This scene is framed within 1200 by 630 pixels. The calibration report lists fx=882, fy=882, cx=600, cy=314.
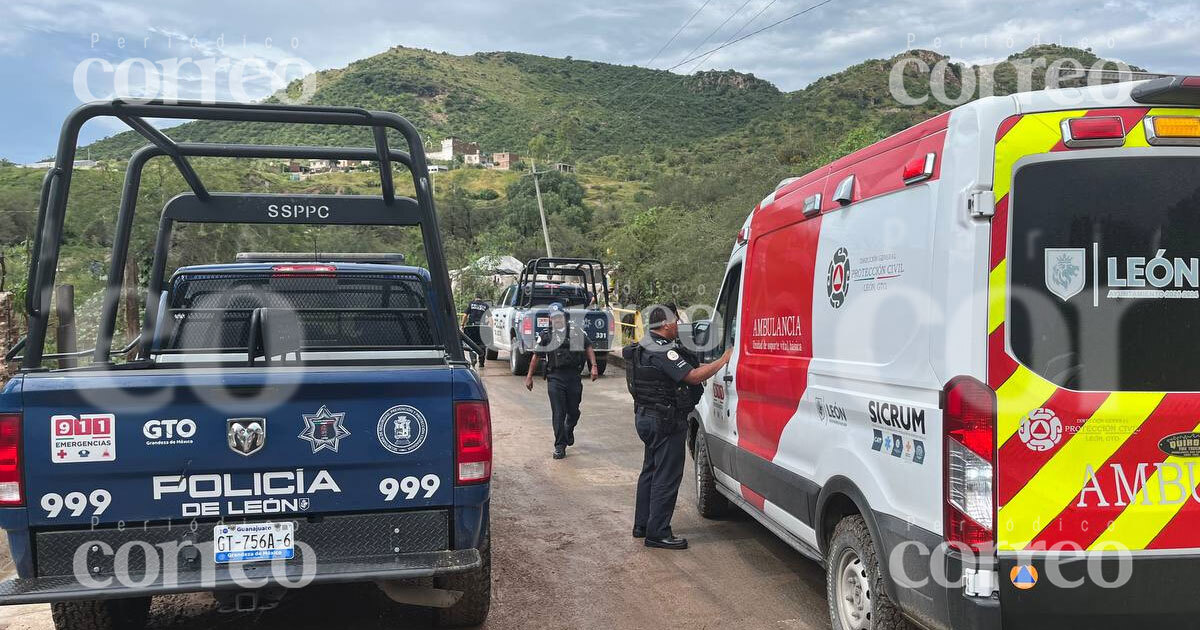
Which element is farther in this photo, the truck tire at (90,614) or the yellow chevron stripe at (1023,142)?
the truck tire at (90,614)

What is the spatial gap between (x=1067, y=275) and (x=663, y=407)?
326 centimetres

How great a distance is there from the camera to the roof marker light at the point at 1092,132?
3.04 metres

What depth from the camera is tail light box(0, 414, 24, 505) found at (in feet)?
11.1

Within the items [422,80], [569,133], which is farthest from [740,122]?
[422,80]

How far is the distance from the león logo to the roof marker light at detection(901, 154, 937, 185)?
95 cm

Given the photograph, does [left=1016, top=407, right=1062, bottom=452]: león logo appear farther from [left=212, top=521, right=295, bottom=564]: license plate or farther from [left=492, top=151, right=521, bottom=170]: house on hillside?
[left=492, top=151, right=521, bottom=170]: house on hillside

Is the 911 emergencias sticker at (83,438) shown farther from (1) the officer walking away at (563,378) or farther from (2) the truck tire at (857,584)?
(1) the officer walking away at (563,378)

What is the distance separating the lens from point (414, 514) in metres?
3.79

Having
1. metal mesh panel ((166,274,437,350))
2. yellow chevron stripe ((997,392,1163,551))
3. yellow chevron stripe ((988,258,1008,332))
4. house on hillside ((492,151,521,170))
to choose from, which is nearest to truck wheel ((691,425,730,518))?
metal mesh panel ((166,274,437,350))

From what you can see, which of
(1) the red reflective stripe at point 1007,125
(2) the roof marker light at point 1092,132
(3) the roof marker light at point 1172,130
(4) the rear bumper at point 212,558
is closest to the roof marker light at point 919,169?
(1) the red reflective stripe at point 1007,125

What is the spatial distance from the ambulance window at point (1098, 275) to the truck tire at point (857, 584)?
1.13 meters

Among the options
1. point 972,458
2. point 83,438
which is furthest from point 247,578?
point 972,458

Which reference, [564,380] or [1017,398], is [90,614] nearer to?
[1017,398]

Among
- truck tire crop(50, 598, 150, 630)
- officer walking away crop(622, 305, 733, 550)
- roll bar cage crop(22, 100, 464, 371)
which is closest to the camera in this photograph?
roll bar cage crop(22, 100, 464, 371)
